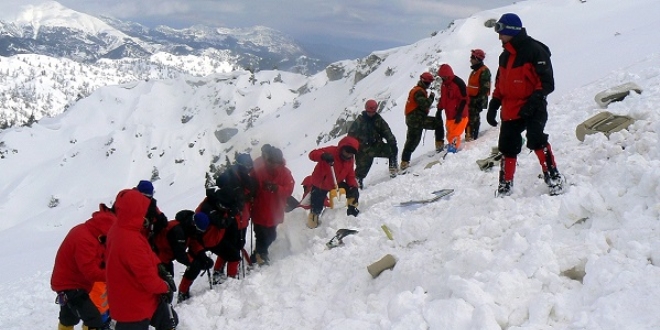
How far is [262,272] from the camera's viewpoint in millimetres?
5812

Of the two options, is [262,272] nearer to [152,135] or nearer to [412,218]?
[412,218]

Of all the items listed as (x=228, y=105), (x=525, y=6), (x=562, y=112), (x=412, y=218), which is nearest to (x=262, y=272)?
(x=412, y=218)

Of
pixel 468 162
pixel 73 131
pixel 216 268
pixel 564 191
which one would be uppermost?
pixel 564 191

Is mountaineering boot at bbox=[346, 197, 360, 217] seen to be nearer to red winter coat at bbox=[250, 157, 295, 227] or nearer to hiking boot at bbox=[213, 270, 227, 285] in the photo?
red winter coat at bbox=[250, 157, 295, 227]

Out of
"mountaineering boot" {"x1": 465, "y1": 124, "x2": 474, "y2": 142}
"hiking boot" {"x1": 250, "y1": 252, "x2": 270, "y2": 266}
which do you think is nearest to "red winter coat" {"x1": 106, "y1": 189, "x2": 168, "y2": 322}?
"hiking boot" {"x1": 250, "y1": 252, "x2": 270, "y2": 266}

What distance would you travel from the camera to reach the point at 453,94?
30.0ft

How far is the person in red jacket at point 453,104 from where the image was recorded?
356 inches

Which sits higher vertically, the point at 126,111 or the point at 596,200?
the point at 596,200

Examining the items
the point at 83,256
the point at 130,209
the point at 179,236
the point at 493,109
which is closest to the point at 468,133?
the point at 493,109

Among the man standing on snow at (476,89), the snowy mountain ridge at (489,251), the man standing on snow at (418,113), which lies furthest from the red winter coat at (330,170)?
the man standing on snow at (476,89)

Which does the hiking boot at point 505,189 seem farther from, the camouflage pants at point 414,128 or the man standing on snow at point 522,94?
the camouflage pants at point 414,128

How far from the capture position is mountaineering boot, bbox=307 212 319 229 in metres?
6.84

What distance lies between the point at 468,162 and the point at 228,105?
55.2 meters

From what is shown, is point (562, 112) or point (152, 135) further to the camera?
point (152, 135)
